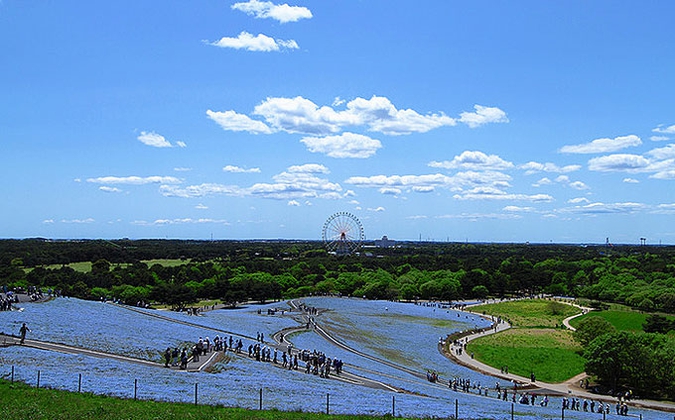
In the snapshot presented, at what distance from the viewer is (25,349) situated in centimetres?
3569

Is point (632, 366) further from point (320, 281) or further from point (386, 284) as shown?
point (320, 281)

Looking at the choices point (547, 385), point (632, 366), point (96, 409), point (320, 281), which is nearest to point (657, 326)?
point (632, 366)

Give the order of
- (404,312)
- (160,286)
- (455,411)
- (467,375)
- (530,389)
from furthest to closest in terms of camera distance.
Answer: (160,286) → (404,312) → (467,375) → (530,389) → (455,411)

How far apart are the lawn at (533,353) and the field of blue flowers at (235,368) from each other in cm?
639


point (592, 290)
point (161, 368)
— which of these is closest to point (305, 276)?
point (592, 290)

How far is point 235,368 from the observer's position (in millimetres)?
37781

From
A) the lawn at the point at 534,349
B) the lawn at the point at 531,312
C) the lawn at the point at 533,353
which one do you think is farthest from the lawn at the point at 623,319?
the lawn at the point at 533,353

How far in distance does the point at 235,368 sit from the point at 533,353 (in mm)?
41020

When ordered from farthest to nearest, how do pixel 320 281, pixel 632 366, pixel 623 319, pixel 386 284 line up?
pixel 320 281 → pixel 386 284 → pixel 623 319 → pixel 632 366

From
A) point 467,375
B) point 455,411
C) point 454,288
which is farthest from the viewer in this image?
point 454,288

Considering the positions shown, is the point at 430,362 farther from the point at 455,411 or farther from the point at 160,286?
the point at 160,286

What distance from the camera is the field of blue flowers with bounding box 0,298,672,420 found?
2846 cm

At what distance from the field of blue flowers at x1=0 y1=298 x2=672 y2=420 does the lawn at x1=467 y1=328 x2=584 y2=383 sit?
639 centimetres

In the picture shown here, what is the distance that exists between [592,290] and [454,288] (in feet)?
107
